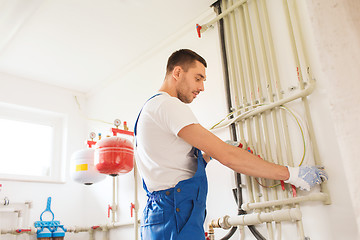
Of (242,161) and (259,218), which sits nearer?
(242,161)

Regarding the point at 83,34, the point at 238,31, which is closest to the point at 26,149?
the point at 83,34

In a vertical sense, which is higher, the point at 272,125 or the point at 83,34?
the point at 83,34

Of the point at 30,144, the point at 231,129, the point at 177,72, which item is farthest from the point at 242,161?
the point at 30,144

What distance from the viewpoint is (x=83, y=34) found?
324cm

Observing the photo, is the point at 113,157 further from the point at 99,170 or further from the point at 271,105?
the point at 271,105

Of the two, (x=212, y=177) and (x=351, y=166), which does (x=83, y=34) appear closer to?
(x=212, y=177)

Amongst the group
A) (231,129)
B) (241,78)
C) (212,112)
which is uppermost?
(241,78)

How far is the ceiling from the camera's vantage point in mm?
2877

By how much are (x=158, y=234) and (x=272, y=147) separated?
1.09 meters

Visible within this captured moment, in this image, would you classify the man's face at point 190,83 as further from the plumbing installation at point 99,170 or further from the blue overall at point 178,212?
the plumbing installation at point 99,170

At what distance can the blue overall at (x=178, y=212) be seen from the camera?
4.74ft

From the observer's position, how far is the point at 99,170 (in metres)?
2.96

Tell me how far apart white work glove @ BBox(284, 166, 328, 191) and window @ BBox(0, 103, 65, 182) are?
3.02 m

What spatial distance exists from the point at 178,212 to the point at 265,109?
1062 millimetres
